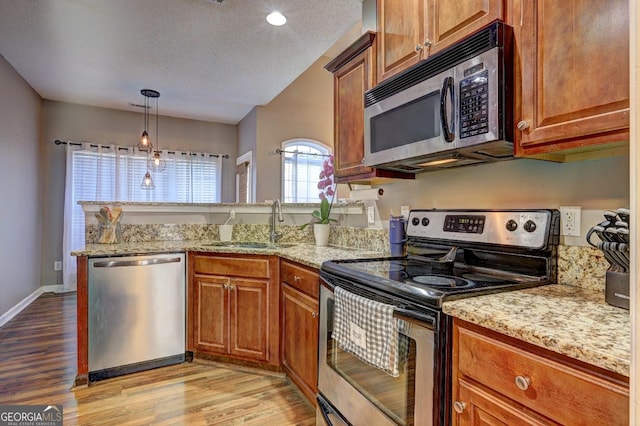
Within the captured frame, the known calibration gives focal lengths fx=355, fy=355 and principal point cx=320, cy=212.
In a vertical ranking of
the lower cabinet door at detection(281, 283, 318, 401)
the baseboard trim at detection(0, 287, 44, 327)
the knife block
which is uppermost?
the knife block

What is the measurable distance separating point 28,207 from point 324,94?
162 inches

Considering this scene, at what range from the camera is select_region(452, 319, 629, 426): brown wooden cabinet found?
748mm

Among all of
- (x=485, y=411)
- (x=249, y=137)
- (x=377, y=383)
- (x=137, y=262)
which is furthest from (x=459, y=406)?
(x=249, y=137)

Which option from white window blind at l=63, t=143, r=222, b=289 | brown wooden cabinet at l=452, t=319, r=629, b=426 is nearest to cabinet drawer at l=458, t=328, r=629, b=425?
brown wooden cabinet at l=452, t=319, r=629, b=426

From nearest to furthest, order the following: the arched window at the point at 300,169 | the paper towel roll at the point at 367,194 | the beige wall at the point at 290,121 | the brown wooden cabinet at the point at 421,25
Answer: the brown wooden cabinet at the point at 421,25
the paper towel roll at the point at 367,194
the beige wall at the point at 290,121
the arched window at the point at 300,169

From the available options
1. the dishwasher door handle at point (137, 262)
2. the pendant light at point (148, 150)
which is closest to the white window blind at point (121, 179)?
the pendant light at point (148, 150)

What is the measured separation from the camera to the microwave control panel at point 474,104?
130 cm

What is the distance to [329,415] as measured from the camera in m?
1.72

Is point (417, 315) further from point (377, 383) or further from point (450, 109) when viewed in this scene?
point (450, 109)

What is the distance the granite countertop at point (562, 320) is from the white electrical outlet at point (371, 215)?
130 cm

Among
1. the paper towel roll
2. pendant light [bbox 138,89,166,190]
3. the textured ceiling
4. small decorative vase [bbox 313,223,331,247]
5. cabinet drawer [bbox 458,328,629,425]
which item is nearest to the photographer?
cabinet drawer [bbox 458,328,629,425]

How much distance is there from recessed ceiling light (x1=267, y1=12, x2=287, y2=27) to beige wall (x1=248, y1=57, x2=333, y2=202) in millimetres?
2182

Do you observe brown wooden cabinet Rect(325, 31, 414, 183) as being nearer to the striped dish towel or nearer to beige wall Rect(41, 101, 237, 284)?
the striped dish towel

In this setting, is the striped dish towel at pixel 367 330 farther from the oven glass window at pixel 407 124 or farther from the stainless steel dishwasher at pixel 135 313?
the stainless steel dishwasher at pixel 135 313
